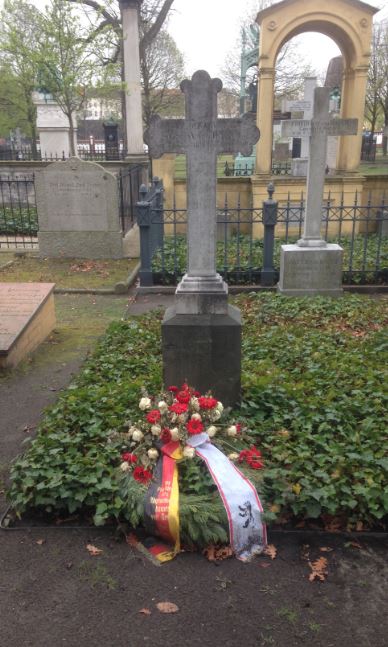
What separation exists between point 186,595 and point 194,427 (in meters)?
1.03

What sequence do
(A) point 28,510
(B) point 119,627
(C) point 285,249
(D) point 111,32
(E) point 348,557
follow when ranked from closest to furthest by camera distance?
(B) point 119,627 → (E) point 348,557 → (A) point 28,510 → (C) point 285,249 → (D) point 111,32

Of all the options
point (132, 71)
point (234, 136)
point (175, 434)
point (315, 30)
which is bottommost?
point (175, 434)

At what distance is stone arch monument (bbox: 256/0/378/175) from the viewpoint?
1088 centimetres

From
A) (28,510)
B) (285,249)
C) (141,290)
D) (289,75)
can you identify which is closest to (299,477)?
(28,510)

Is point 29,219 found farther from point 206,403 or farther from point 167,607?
point 167,607

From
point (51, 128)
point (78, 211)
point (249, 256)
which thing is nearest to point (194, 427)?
point (249, 256)

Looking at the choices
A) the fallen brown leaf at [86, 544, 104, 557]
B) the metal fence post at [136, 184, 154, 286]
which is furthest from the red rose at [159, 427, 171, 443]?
the metal fence post at [136, 184, 154, 286]

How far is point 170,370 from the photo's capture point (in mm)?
4551

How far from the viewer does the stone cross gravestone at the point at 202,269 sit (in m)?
4.26

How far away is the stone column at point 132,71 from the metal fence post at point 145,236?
830cm

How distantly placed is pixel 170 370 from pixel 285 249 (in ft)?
13.5

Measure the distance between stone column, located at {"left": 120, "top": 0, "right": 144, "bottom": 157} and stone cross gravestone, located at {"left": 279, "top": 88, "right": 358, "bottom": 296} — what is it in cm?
921

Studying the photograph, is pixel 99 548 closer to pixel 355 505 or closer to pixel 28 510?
pixel 28 510

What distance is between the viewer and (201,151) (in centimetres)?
430
